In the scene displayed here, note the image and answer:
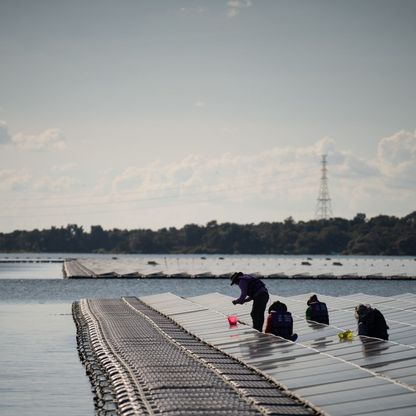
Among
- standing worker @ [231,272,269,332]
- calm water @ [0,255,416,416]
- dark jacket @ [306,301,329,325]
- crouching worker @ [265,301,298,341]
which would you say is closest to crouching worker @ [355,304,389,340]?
crouching worker @ [265,301,298,341]

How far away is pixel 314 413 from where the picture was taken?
90.9 ft

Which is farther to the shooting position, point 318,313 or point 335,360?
point 318,313

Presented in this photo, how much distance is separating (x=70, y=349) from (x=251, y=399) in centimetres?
2523

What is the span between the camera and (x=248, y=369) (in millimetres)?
36781

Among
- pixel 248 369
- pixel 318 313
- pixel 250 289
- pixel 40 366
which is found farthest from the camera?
pixel 318 313

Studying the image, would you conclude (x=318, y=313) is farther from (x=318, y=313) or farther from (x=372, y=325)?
(x=372, y=325)

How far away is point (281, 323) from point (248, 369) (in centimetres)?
678

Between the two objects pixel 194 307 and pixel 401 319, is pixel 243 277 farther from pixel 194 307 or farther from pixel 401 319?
pixel 194 307

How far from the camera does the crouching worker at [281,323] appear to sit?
142ft

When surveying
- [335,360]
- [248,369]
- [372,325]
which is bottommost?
[248,369]

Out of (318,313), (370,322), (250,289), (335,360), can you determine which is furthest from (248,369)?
(318,313)

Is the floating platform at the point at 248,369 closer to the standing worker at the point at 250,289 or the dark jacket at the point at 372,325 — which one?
the dark jacket at the point at 372,325

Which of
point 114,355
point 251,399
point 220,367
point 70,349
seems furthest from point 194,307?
point 251,399

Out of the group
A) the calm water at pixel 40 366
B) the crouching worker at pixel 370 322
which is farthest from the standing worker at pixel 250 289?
the calm water at pixel 40 366
